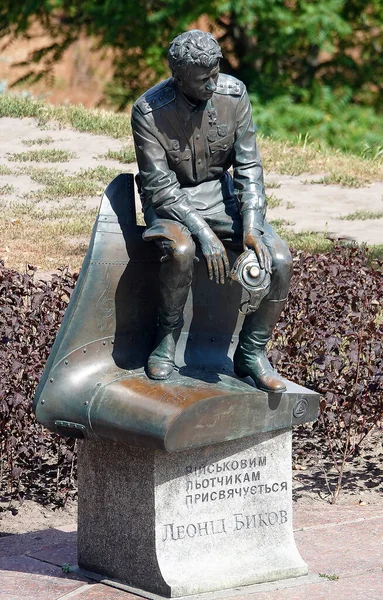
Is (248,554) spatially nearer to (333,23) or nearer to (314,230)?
(314,230)

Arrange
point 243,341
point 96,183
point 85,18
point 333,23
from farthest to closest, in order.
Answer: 1. point 85,18
2. point 333,23
3. point 96,183
4. point 243,341

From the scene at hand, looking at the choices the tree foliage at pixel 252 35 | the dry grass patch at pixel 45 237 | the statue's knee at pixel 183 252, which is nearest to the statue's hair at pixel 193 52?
the statue's knee at pixel 183 252

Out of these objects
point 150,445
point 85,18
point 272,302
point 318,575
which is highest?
→ point 272,302

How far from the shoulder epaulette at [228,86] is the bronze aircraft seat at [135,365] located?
1.66ft

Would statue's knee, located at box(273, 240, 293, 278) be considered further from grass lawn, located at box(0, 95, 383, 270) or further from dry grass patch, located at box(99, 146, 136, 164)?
dry grass patch, located at box(99, 146, 136, 164)

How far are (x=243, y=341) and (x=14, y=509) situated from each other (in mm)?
1742

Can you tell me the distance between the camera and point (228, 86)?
4.80m

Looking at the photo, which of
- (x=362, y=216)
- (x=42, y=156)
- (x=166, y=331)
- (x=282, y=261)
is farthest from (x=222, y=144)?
(x=42, y=156)

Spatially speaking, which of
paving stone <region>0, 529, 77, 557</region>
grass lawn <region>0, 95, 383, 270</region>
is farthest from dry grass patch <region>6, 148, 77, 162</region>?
paving stone <region>0, 529, 77, 557</region>

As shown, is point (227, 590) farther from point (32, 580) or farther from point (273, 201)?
point (273, 201)

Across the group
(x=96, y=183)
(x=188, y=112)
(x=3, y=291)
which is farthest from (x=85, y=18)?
(x=188, y=112)

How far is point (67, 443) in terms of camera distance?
6.04 m

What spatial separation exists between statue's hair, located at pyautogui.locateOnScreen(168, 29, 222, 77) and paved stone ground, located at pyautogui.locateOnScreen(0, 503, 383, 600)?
2.01m

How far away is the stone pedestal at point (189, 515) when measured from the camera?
462 cm
